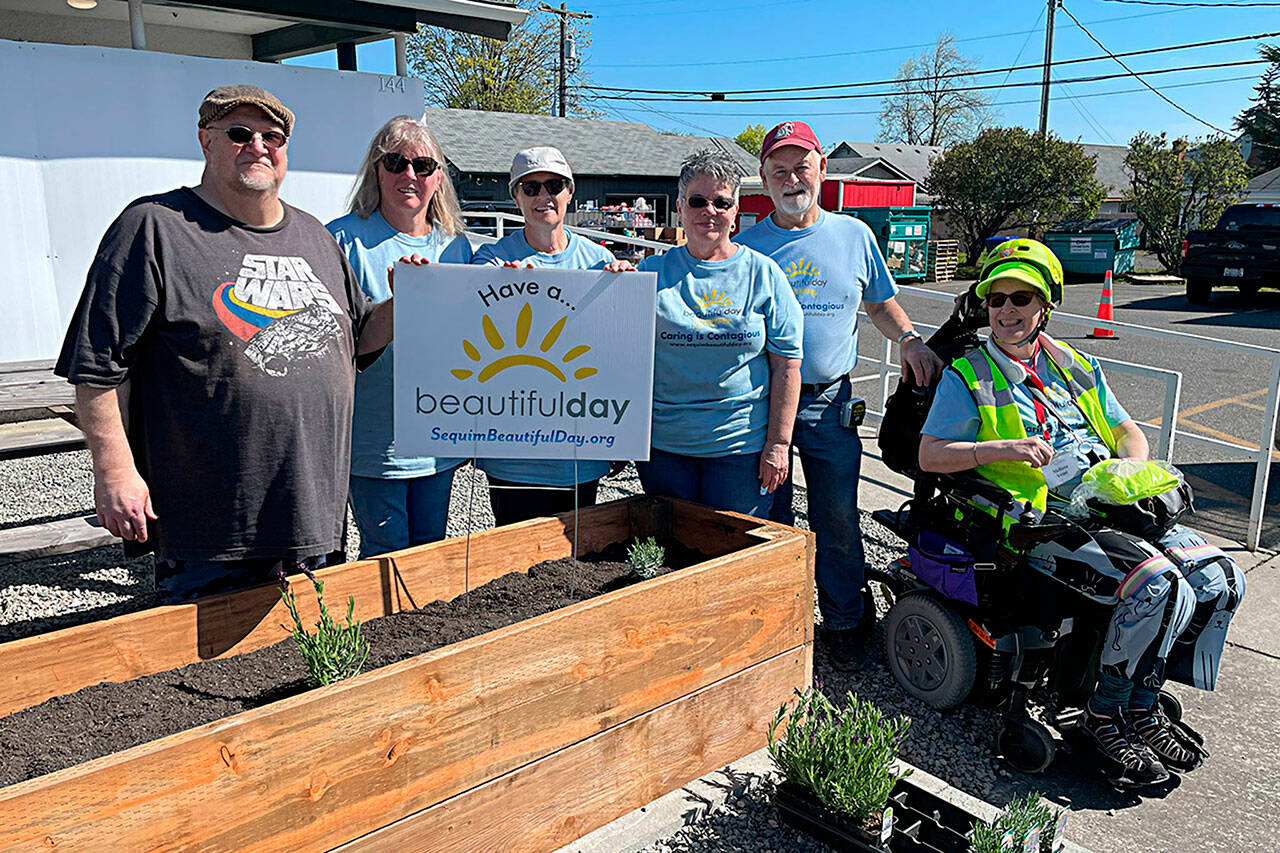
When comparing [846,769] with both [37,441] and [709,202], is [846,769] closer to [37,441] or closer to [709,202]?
[709,202]

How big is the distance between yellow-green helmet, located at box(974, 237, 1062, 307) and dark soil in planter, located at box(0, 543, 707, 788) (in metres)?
1.48

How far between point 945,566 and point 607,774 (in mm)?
1495

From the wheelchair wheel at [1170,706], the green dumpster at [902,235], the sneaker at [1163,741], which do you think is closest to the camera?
the sneaker at [1163,741]

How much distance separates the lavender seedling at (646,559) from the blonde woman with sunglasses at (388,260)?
70 centimetres

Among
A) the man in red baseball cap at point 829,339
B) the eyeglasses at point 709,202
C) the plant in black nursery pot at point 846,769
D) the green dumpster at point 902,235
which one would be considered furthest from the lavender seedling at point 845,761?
the green dumpster at point 902,235

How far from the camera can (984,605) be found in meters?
3.30

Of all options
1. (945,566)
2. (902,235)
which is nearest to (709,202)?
(945,566)

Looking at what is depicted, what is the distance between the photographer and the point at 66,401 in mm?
3971

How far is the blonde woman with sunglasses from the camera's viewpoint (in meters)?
3.06

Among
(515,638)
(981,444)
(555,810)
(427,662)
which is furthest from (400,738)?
(981,444)

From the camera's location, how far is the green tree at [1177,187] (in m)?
29.7

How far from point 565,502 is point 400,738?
1518 millimetres

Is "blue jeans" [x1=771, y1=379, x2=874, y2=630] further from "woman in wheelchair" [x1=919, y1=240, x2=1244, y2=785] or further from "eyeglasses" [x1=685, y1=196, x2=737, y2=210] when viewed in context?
"eyeglasses" [x1=685, y1=196, x2=737, y2=210]

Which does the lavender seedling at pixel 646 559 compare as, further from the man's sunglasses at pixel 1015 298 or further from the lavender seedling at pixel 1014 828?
the man's sunglasses at pixel 1015 298
